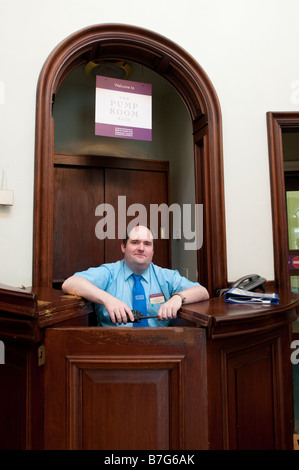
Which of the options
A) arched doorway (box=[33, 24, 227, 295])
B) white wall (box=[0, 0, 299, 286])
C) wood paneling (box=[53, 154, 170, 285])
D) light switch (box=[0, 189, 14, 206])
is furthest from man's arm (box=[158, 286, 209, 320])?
wood paneling (box=[53, 154, 170, 285])

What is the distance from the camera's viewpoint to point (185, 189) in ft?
10.9

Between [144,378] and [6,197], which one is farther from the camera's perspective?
[6,197]

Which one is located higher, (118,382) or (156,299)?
(156,299)

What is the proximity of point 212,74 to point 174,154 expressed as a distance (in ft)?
4.46

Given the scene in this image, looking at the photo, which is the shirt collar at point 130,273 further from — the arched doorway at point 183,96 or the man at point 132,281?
the arched doorway at point 183,96

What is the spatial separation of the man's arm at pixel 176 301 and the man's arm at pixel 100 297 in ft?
0.46

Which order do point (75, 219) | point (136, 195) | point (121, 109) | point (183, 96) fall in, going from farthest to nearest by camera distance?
1. point (136, 195)
2. point (75, 219)
3. point (183, 96)
4. point (121, 109)

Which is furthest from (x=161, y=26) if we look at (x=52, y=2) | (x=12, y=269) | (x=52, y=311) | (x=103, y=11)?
(x=52, y=311)

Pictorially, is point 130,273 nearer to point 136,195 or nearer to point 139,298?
point 139,298

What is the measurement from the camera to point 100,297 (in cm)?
144

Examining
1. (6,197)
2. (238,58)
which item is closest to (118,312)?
(6,197)

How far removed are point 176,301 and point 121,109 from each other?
4.81ft

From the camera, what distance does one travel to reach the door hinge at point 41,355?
1168mm

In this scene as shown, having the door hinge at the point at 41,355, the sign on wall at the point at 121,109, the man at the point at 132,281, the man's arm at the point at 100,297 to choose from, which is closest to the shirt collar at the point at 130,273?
the man at the point at 132,281
